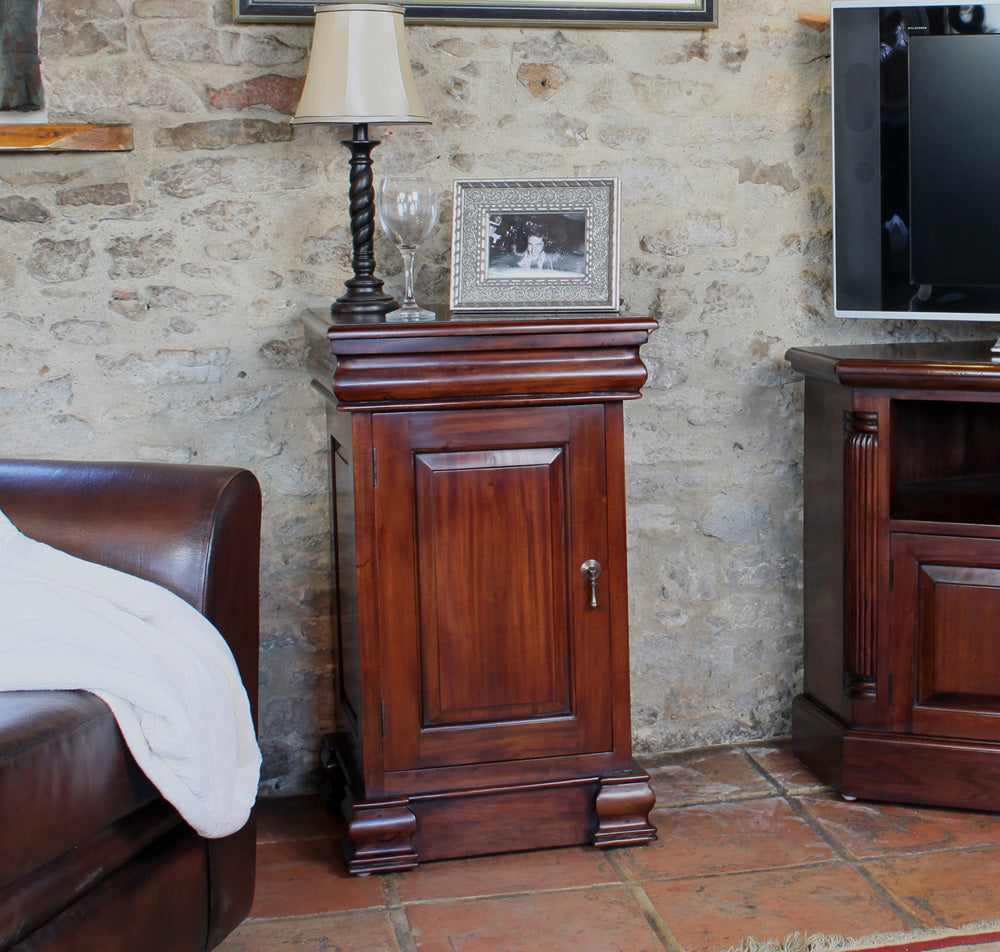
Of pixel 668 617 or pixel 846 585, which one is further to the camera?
pixel 668 617

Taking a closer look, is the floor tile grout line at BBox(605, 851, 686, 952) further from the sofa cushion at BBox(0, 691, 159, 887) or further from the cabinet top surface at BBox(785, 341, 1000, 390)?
the cabinet top surface at BBox(785, 341, 1000, 390)

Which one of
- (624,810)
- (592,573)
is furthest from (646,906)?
(592,573)

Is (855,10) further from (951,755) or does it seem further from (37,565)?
(37,565)

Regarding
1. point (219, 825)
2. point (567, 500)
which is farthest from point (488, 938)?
point (567, 500)

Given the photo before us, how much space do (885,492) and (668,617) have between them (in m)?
0.64

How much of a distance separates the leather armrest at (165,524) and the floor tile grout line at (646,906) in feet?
2.57

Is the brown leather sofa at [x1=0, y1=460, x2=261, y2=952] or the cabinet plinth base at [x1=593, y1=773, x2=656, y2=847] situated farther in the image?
the cabinet plinth base at [x1=593, y1=773, x2=656, y2=847]

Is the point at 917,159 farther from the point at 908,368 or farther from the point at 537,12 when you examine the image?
the point at 537,12

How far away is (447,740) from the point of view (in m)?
2.23

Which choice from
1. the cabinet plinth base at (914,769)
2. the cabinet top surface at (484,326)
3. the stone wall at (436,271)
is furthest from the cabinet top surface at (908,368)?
the cabinet plinth base at (914,769)

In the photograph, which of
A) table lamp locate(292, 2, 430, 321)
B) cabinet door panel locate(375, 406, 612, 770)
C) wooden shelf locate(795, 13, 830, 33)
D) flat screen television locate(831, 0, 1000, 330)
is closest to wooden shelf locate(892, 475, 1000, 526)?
flat screen television locate(831, 0, 1000, 330)

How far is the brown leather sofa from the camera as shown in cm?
143

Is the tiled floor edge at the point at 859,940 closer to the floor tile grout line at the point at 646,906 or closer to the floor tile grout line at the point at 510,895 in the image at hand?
the floor tile grout line at the point at 646,906

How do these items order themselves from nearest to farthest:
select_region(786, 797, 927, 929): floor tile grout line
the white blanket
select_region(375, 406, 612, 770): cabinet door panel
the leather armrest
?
1. the white blanket
2. the leather armrest
3. select_region(786, 797, 927, 929): floor tile grout line
4. select_region(375, 406, 612, 770): cabinet door panel
